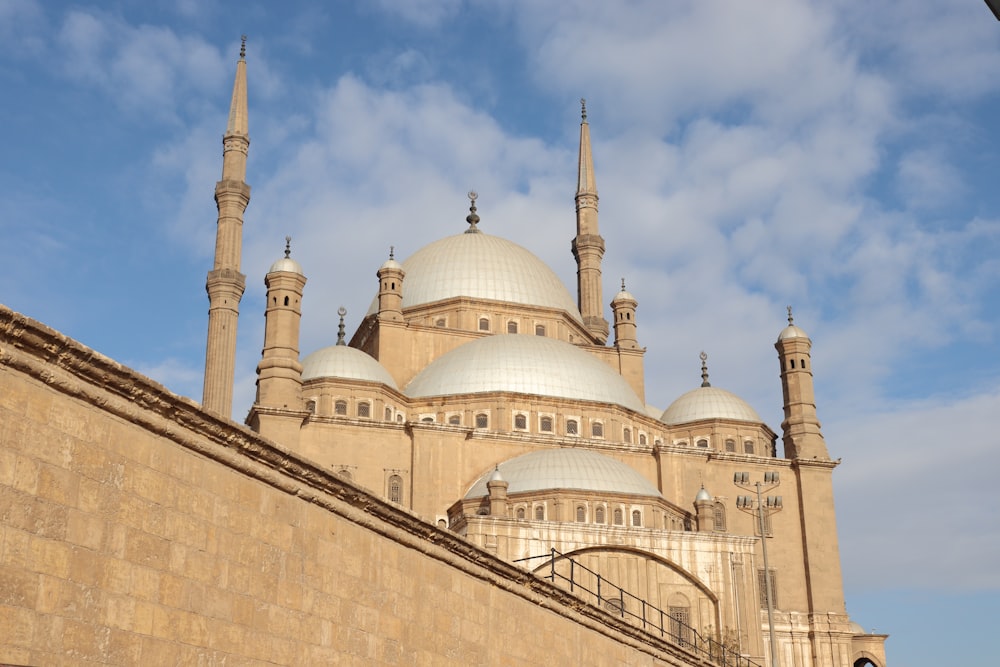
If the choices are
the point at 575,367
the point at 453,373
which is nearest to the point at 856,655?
the point at 575,367

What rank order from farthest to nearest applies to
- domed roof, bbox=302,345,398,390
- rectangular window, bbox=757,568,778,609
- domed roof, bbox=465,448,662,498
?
domed roof, bbox=302,345,398,390 < rectangular window, bbox=757,568,778,609 < domed roof, bbox=465,448,662,498

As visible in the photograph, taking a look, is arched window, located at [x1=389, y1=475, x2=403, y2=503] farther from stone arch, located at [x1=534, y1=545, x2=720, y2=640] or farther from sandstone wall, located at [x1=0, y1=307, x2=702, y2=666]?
sandstone wall, located at [x1=0, y1=307, x2=702, y2=666]

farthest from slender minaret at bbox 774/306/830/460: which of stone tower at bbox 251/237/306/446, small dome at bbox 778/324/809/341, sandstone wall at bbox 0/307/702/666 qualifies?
sandstone wall at bbox 0/307/702/666

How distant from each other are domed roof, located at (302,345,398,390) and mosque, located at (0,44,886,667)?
6 centimetres

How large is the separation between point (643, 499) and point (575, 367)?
6.37 meters

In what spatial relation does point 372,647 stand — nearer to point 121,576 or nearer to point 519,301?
point 121,576

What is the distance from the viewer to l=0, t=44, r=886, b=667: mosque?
26625 mm

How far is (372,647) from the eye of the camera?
8336mm

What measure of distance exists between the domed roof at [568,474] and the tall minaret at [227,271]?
773 centimetres

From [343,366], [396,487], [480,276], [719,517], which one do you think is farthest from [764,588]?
[480,276]

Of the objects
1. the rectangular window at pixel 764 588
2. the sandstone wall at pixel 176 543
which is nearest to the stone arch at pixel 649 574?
the rectangular window at pixel 764 588

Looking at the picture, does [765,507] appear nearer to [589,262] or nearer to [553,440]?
[553,440]

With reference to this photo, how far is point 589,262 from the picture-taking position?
1614 inches

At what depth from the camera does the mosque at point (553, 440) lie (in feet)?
87.4
